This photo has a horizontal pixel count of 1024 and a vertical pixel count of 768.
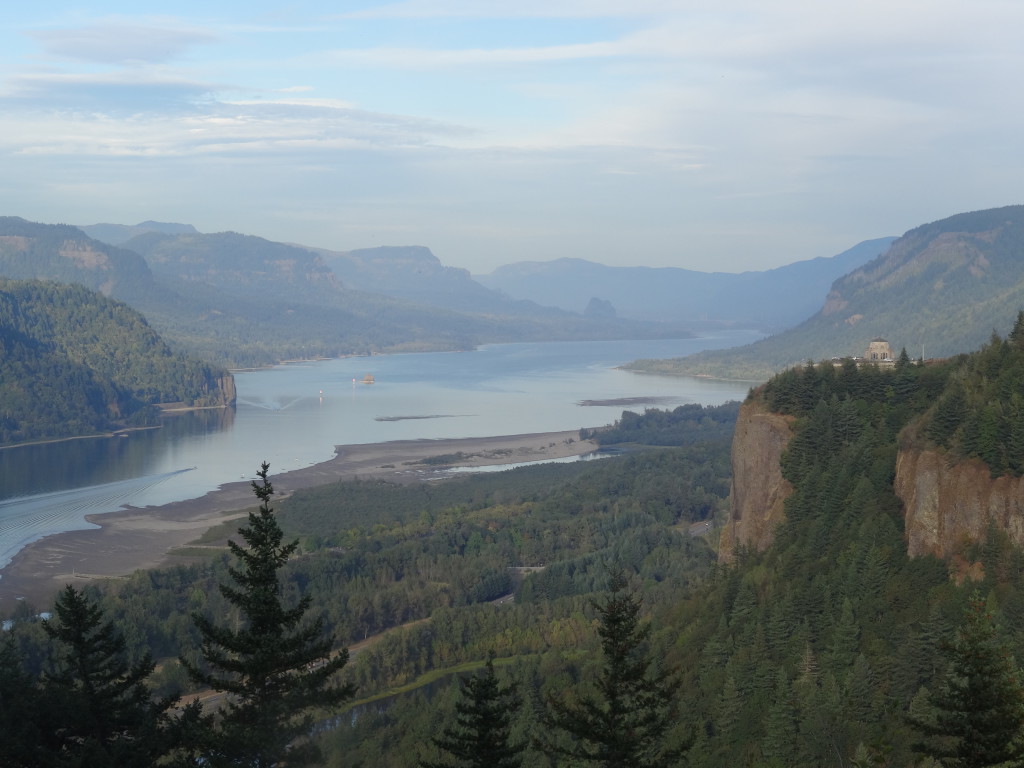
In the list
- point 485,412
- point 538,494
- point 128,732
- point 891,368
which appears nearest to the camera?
point 128,732

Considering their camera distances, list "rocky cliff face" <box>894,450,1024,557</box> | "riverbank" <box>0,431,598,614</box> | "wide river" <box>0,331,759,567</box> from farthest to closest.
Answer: "wide river" <box>0,331,759,567</box>, "riverbank" <box>0,431,598,614</box>, "rocky cliff face" <box>894,450,1024,557</box>

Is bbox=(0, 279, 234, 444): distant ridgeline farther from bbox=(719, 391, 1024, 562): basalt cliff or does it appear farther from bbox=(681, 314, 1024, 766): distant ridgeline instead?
bbox=(719, 391, 1024, 562): basalt cliff

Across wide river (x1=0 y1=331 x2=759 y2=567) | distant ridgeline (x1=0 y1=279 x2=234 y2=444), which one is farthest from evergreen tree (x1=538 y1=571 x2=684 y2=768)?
distant ridgeline (x1=0 y1=279 x2=234 y2=444)

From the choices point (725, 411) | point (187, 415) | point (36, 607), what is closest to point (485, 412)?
point (725, 411)

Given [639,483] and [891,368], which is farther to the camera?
[639,483]

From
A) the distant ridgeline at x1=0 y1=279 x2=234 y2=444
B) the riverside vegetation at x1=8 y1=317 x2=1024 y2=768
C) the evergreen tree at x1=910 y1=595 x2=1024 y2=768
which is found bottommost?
the riverside vegetation at x1=8 y1=317 x2=1024 y2=768

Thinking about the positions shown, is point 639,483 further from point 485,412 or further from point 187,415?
point 187,415

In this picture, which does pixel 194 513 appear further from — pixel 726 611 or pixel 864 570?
pixel 864 570
